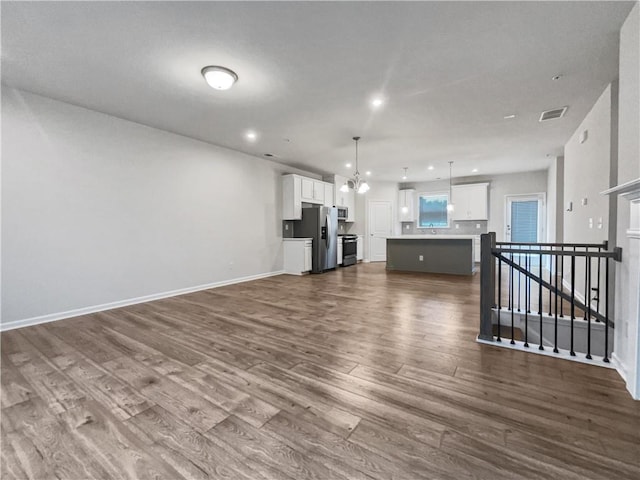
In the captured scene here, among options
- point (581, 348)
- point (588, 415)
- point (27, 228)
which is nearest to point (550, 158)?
point (581, 348)

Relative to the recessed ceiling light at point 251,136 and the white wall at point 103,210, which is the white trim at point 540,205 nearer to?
the recessed ceiling light at point 251,136

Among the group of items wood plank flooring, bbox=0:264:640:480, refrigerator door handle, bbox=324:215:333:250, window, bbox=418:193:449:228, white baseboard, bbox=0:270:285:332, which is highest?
window, bbox=418:193:449:228

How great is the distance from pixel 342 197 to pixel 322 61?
19.3ft

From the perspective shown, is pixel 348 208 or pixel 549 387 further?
pixel 348 208

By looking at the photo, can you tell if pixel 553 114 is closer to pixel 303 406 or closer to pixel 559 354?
pixel 559 354

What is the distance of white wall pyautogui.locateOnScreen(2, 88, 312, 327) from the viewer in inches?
128

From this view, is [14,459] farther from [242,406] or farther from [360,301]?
[360,301]

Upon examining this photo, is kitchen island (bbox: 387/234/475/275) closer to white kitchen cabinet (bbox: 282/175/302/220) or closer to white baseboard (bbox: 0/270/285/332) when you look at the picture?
white kitchen cabinet (bbox: 282/175/302/220)

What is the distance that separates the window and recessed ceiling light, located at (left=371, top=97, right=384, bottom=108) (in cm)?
647

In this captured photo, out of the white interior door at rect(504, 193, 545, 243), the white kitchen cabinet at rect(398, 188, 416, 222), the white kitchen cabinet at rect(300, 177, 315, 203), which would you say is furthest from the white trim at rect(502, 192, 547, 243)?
the white kitchen cabinet at rect(300, 177, 315, 203)

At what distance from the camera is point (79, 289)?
12.1 feet

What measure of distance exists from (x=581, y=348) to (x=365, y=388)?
2.88 meters

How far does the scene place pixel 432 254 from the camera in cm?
679

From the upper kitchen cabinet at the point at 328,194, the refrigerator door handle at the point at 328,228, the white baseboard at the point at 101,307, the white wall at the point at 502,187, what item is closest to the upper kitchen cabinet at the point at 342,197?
the upper kitchen cabinet at the point at 328,194
